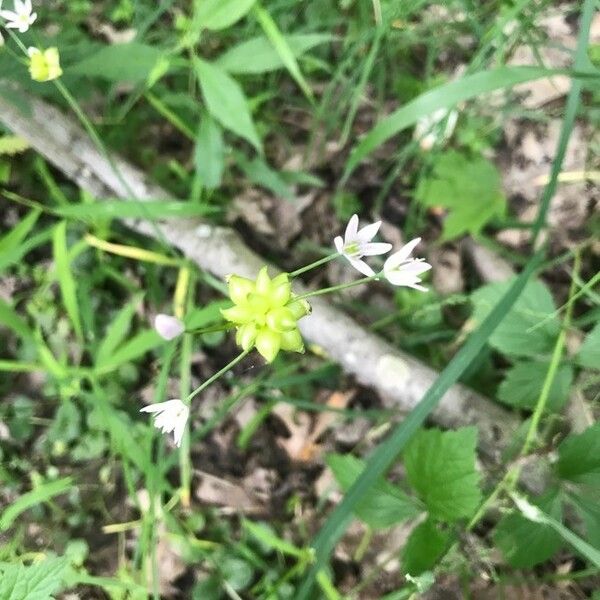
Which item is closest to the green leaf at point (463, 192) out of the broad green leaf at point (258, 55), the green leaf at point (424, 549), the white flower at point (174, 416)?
the broad green leaf at point (258, 55)

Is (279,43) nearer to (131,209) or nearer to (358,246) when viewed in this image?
(131,209)

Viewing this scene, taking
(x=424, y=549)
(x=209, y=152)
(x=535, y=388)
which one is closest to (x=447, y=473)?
(x=424, y=549)

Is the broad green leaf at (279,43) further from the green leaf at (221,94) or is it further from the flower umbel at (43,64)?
the flower umbel at (43,64)

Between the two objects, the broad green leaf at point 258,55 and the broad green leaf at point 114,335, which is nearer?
Answer: the broad green leaf at point 258,55

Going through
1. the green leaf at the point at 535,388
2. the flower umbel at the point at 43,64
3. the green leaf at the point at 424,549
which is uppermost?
the flower umbel at the point at 43,64

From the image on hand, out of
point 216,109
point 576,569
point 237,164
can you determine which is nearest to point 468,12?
point 216,109

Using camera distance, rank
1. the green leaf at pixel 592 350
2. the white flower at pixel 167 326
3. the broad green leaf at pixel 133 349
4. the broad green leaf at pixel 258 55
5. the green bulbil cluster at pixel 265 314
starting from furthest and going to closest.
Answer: the broad green leaf at pixel 133 349 → the broad green leaf at pixel 258 55 → the green leaf at pixel 592 350 → the white flower at pixel 167 326 → the green bulbil cluster at pixel 265 314

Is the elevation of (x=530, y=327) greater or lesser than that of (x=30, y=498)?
greater
